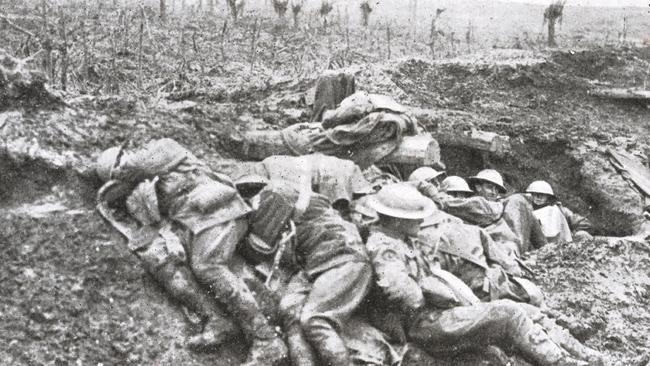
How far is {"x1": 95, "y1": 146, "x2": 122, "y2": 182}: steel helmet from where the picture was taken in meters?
4.62

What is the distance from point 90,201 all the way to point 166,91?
14.7 ft

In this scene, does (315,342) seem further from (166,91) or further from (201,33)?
(201,33)

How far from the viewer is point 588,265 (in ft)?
21.6

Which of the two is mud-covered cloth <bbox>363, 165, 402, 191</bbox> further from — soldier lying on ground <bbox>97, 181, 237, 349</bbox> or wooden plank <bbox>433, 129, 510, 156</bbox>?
wooden plank <bbox>433, 129, 510, 156</bbox>

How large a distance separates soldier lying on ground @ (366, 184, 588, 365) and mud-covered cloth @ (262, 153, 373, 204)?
568mm

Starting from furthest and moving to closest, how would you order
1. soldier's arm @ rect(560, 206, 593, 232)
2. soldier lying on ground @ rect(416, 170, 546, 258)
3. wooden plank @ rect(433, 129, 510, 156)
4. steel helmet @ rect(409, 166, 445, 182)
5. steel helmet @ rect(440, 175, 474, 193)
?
wooden plank @ rect(433, 129, 510, 156), soldier's arm @ rect(560, 206, 593, 232), steel helmet @ rect(440, 175, 474, 193), steel helmet @ rect(409, 166, 445, 182), soldier lying on ground @ rect(416, 170, 546, 258)

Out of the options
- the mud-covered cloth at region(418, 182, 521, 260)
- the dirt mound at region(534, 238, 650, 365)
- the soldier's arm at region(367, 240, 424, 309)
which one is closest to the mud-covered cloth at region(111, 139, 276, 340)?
the soldier's arm at region(367, 240, 424, 309)

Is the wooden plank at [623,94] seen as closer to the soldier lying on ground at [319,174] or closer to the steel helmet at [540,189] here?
the steel helmet at [540,189]

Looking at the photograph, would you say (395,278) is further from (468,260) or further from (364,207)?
(468,260)

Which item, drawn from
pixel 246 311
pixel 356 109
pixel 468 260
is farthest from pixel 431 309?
pixel 356 109

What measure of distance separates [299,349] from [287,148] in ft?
7.90

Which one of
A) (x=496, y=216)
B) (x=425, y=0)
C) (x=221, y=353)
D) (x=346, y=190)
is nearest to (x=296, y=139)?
(x=346, y=190)

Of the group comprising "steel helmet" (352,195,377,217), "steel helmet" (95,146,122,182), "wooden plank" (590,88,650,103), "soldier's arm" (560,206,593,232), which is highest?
"steel helmet" (95,146,122,182)

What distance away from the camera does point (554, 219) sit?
815 centimetres
